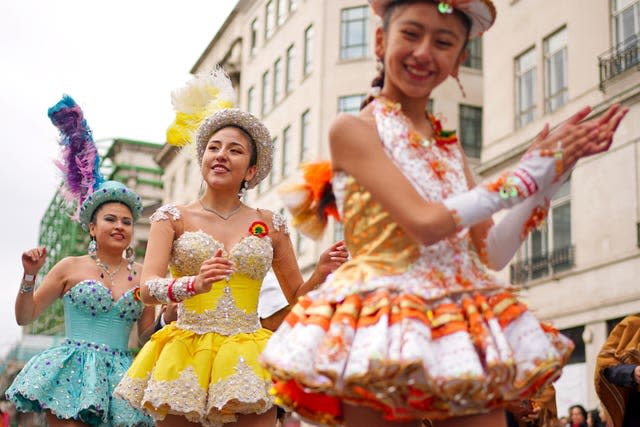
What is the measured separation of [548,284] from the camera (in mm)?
19438

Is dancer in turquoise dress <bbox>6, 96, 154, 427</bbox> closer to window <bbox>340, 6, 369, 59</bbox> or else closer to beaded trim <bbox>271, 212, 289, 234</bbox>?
beaded trim <bbox>271, 212, 289, 234</bbox>

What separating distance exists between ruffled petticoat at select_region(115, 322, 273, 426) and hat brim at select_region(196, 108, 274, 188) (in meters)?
1.08

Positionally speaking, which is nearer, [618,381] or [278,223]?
[278,223]

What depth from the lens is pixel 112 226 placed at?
6672 mm

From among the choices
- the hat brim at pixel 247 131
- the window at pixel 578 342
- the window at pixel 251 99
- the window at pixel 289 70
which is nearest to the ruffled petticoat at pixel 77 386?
the hat brim at pixel 247 131

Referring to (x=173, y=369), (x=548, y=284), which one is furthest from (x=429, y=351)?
(x=548, y=284)

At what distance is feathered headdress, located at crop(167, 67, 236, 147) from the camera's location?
595 cm

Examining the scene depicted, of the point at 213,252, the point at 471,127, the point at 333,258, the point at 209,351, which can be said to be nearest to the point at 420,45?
the point at 333,258

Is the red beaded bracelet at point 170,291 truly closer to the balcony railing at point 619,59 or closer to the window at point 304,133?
the balcony railing at point 619,59

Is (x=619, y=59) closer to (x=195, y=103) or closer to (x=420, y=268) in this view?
(x=195, y=103)

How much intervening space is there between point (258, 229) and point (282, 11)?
108 ft

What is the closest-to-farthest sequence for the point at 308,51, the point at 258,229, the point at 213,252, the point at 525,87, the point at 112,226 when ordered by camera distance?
the point at 213,252, the point at 258,229, the point at 112,226, the point at 525,87, the point at 308,51

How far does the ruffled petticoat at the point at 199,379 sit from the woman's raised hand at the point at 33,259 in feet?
4.31

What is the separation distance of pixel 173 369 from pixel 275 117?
31479 millimetres
